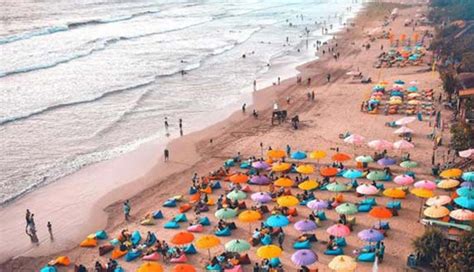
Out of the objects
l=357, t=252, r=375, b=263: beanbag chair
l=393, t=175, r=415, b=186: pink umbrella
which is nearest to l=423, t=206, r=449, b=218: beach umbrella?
l=357, t=252, r=375, b=263: beanbag chair

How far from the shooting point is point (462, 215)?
17.5 metres

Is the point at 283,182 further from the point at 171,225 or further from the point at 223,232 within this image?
the point at 171,225

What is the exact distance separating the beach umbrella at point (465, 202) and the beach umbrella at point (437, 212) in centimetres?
71

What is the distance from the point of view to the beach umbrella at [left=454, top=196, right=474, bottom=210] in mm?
18250

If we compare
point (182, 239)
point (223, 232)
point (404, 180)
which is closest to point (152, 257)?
point (182, 239)

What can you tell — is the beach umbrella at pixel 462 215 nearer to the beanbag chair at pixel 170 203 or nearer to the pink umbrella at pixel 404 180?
the pink umbrella at pixel 404 180

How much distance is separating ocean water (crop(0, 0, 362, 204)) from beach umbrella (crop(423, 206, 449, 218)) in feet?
61.3

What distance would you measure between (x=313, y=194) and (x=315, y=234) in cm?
338

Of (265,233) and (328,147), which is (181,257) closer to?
(265,233)

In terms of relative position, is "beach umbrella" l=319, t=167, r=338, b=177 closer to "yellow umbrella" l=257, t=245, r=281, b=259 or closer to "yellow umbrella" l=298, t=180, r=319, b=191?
"yellow umbrella" l=298, t=180, r=319, b=191

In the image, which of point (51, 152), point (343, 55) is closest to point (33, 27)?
point (343, 55)

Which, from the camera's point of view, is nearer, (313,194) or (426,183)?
(426,183)

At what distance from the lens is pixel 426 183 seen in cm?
2045

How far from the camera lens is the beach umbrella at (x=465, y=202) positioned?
18250mm
